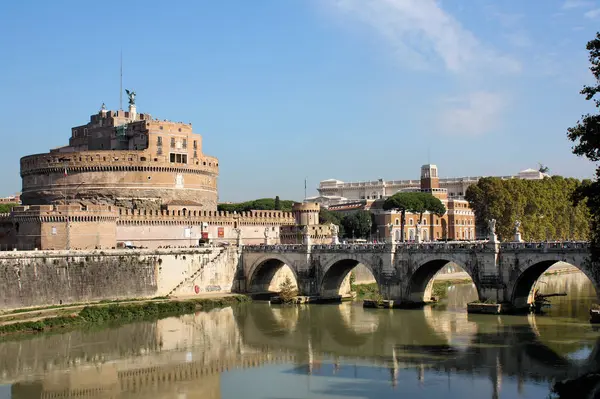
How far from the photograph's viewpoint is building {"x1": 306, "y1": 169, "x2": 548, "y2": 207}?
355 ft

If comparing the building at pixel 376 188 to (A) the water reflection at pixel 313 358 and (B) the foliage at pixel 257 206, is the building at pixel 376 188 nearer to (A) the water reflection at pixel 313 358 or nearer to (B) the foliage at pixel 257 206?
(B) the foliage at pixel 257 206

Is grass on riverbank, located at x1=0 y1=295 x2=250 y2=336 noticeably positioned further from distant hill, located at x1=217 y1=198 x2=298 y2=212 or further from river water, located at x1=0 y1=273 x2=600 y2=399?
distant hill, located at x1=217 y1=198 x2=298 y2=212

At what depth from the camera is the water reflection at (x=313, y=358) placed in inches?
1042

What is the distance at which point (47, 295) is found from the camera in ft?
135

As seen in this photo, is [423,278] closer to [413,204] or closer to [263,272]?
[263,272]

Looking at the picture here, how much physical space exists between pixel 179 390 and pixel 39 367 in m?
6.54

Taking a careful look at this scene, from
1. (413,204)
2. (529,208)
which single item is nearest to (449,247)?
(529,208)

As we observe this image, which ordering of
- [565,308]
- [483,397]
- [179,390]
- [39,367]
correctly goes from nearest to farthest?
[483,397] → [179,390] → [39,367] → [565,308]

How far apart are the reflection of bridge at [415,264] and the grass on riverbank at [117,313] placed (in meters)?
4.43

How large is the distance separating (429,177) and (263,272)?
5080 centimetres

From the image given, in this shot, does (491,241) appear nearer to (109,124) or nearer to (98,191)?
(98,191)

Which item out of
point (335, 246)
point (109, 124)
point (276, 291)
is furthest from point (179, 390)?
point (109, 124)

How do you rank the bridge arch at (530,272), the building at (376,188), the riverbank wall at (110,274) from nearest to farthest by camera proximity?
the bridge arch at (530,272)
the riverbank wall at (110,274)
the building at (376,188)

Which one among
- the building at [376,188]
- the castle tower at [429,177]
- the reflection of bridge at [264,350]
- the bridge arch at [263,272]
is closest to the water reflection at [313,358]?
the reflection of bridge at [264,350]
